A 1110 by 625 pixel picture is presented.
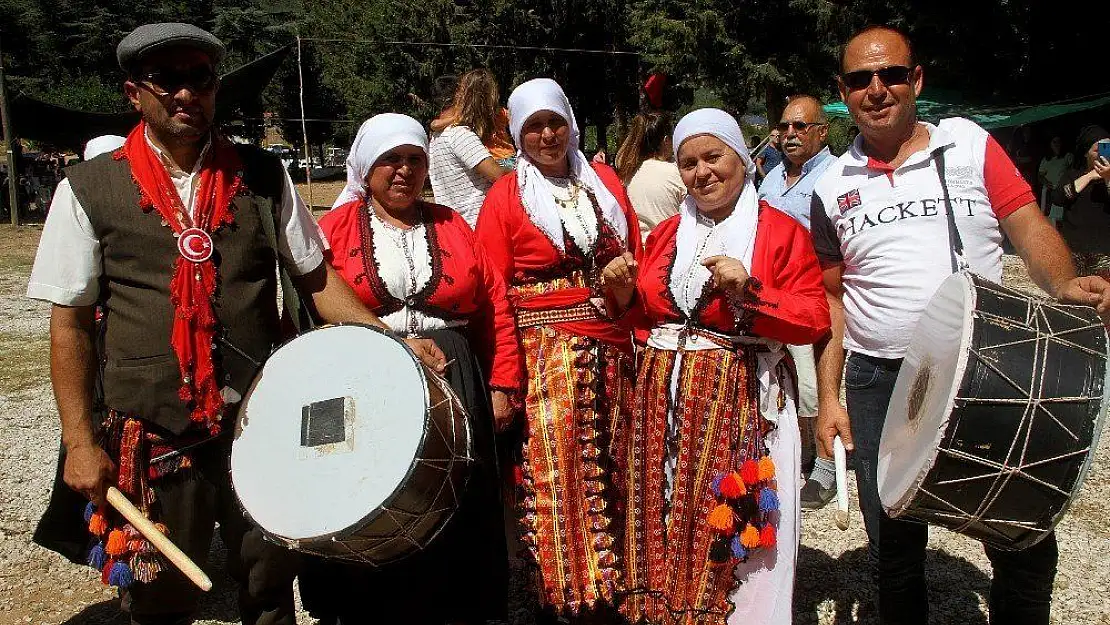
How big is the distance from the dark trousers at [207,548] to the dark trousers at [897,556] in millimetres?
1969

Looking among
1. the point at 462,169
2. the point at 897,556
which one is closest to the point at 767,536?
the point at 897,556

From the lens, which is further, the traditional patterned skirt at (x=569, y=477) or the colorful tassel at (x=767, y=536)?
the traditional patterned skirt at (x=569, y=477)

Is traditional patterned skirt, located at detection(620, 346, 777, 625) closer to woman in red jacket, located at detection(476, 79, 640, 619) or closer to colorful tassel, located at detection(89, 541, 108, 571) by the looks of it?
woman in red jacket, located at detection(476, 79, 640, 619)

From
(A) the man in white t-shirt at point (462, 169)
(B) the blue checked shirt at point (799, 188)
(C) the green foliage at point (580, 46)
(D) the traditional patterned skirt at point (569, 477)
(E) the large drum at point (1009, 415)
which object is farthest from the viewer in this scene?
(C) the green foliage at point (580, 46)

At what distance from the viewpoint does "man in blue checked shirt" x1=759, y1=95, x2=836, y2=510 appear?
4465 mm

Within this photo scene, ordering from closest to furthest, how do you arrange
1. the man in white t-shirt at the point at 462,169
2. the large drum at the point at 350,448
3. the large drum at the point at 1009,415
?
the large drum at the point at 1009,415 < the large drum at the point at 350,448 < the man in white t-shirt at the point at 462,169

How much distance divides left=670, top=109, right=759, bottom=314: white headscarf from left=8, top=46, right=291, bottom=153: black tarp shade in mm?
14524

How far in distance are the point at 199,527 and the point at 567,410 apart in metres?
1.34

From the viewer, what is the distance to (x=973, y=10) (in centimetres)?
1834

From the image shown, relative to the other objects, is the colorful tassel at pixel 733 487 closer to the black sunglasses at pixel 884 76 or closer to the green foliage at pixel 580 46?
the black sunglasses at pixel 884 76

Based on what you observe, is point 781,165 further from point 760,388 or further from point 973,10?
point 973,10

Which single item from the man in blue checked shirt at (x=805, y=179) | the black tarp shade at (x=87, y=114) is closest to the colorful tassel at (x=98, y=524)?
the man in blue checked shirt at (x=805, y=179)

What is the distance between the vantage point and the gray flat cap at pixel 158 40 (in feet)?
7.52

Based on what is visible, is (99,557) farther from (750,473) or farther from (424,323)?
(750,473)
